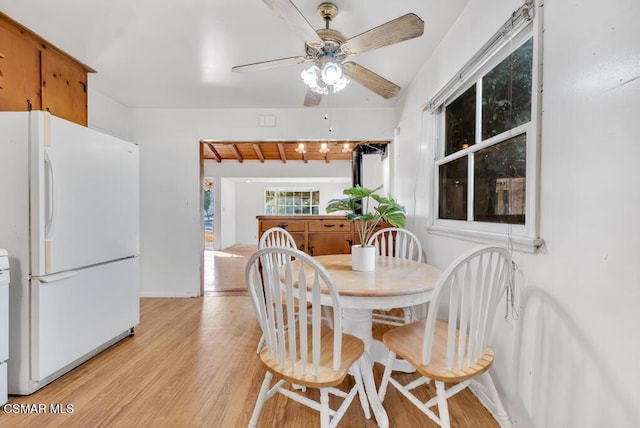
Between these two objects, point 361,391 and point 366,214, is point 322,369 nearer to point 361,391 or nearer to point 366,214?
point 361,391

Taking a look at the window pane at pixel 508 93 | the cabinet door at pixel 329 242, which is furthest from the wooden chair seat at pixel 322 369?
the cabinet door at pixel 329 242

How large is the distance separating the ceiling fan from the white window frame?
1.46 ft

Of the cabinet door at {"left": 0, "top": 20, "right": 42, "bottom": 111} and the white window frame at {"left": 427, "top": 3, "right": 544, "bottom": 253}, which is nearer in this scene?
the white window frame at {"left": 427, "top": 3, "right": 544, "bottom": 253}

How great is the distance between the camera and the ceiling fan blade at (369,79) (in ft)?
5.76

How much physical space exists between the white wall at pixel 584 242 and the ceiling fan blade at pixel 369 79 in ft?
2.34

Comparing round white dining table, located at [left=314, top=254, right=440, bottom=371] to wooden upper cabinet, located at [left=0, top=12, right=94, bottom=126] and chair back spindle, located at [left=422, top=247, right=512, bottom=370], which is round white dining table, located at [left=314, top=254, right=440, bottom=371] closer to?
chair back spindle, located at [left=422, top=247, right=512, bottom=370]

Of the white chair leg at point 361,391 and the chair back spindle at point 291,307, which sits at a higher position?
the chair back spindle at point 291,307

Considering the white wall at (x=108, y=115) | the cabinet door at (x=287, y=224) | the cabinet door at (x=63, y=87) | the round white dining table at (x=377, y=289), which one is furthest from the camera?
the cabinet door at (x=287, y=224)

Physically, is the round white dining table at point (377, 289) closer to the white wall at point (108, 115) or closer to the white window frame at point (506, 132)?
the white window frame at point (506, 132)

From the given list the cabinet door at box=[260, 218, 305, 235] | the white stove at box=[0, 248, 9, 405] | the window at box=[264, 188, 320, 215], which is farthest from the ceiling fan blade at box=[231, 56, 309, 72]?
the window at box=[264, 188, 320, 215]

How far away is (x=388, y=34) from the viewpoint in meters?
1.42

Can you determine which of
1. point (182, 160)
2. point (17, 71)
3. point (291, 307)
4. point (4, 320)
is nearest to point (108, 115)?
point (182, 160)

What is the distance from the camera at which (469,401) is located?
162cm

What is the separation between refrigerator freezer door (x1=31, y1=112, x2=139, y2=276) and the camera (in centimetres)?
165
